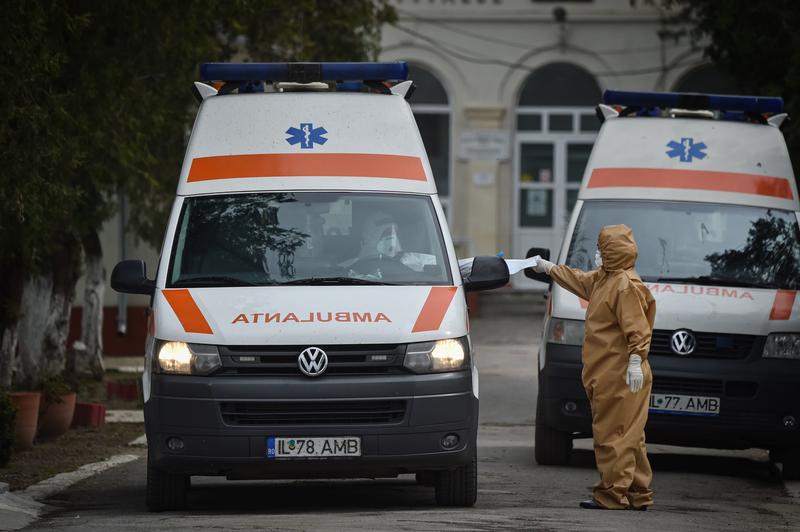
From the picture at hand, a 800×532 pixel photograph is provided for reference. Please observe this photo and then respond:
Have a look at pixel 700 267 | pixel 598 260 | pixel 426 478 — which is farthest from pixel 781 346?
pixel 426 478

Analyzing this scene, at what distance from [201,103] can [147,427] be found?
2.43 m

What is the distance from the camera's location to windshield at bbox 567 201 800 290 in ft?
42.3

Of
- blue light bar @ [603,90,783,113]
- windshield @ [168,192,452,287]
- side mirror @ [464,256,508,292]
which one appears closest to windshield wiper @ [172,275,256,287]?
windshield @ [168,192,452,287]

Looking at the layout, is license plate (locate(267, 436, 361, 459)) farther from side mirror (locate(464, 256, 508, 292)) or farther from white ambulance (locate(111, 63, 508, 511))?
side mirror (locate(464, 256, 508, 292))

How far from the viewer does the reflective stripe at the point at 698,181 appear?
43.9 ft

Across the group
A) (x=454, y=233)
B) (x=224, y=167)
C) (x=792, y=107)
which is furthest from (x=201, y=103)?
(x=454, y=233)

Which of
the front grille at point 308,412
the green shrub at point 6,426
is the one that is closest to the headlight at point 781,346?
the front grille at point 308,412

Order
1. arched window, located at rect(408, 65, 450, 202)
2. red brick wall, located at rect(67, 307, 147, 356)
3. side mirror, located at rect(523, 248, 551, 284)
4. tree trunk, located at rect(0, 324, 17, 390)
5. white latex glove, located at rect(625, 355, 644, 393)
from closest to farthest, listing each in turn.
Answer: white latex glove, located at rect(625, 355, 644, 393) < side mirror, located at rect(523, 248, 551, 284) < tree trunk, located at rect(0, 324, 17, 390) < red brick wall, located at rect(67, 307, 147, 356) < arched window, located at rect(408, 65, 450, 202)

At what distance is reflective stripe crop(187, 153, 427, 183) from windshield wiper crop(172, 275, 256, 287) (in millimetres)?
824

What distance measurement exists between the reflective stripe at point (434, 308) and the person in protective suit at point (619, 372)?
0.98 metres

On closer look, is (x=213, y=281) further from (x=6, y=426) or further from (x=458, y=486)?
(x=6, y=426)

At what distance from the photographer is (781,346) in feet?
41.2

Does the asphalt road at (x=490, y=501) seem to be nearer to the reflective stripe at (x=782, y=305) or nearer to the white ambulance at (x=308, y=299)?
the white ambulance at (x=308, y=299)

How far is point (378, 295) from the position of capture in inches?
392
